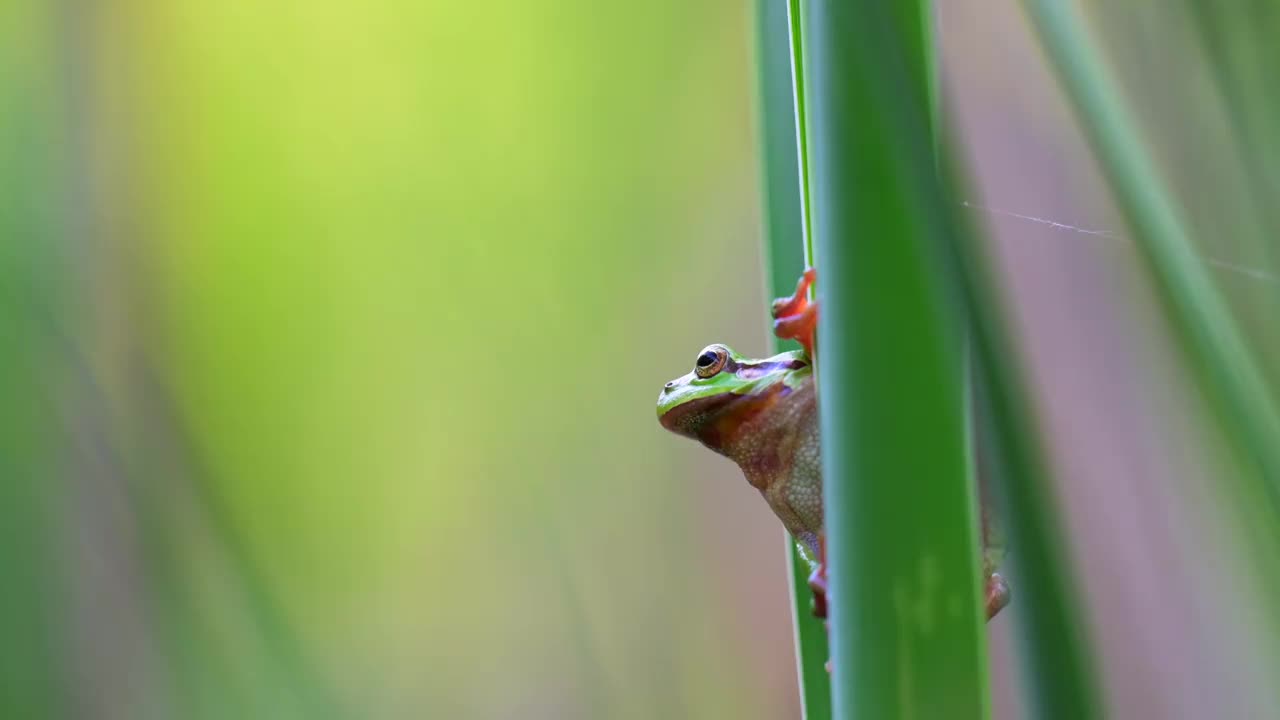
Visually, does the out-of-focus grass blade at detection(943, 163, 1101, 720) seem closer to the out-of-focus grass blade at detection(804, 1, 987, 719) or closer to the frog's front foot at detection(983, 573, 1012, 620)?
the out-of-focus grass blade at detection(804, 1, 987, 719)

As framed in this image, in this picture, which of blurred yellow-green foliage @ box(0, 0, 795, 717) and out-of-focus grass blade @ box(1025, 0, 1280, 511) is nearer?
out-of-focus grass blade @ box(1025, 0, 1280, 511)

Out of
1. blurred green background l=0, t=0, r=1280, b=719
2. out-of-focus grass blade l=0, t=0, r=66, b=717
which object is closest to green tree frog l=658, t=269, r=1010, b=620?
blurred green background l=0, t=0, r=1280, b=719

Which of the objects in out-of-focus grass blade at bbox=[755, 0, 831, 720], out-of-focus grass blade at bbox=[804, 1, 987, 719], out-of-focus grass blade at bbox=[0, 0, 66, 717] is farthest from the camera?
out-of-focus grass blade at bbox=[0, 0, 66, 717]

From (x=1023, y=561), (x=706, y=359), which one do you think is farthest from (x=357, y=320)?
(x=1023, y=561)

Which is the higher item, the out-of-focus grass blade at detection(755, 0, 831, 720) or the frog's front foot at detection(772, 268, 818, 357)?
the out-of-focus grass blade at detection(755, 0, 831, 720)

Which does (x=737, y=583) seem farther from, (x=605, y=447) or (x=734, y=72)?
(x=734, y=72)

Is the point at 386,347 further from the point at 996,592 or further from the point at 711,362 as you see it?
the point at 996,592
